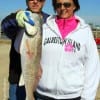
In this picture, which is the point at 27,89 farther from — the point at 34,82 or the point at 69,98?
the point at 69,98

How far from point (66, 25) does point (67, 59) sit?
32 centimetres

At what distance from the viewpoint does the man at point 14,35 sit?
4.38 meters

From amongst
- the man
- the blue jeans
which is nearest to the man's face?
the man

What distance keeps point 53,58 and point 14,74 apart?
87cm

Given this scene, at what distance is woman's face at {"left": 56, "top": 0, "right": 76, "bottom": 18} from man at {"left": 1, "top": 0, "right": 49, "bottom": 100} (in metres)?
0.20

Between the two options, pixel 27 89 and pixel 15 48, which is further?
pixel 15 48

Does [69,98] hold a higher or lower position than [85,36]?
lower

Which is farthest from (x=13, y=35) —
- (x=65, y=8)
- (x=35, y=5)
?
(x=65, y=8)

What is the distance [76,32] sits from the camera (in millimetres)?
4059

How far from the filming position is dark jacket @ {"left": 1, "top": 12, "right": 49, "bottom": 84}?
4.38 meters

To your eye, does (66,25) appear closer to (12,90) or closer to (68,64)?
(68,64)

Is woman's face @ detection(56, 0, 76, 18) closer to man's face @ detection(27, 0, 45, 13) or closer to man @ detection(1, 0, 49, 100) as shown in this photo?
man @ detection(1, 0, 49, 100)

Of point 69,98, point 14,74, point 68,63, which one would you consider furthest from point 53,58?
point 14,74

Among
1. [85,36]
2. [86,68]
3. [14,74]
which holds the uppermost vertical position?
[85,36]
